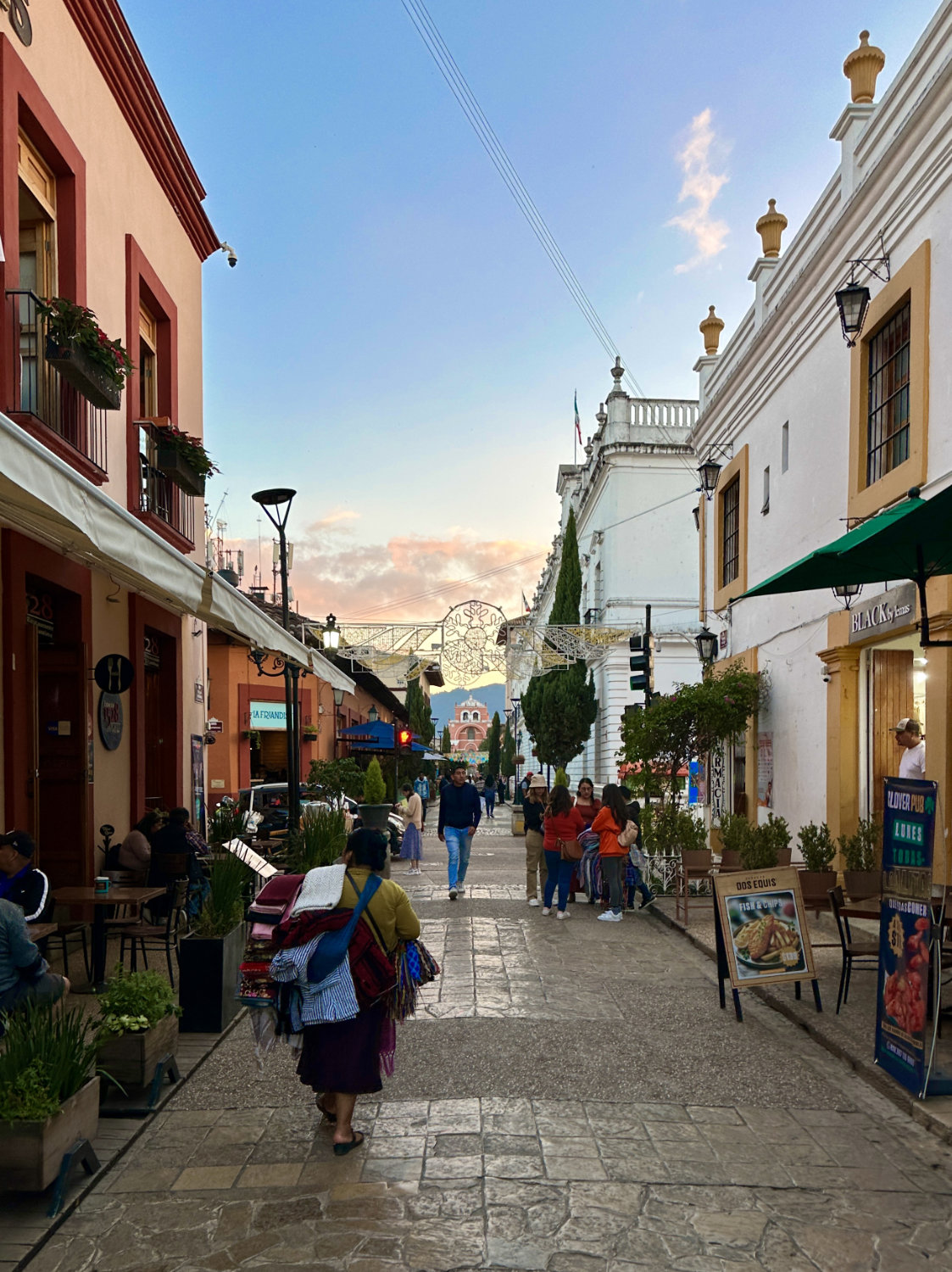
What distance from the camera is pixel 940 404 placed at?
372 inches

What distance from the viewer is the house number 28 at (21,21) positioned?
791 cm

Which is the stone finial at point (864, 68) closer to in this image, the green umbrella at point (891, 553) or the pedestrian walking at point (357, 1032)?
the green umbrella at point (891, 553)

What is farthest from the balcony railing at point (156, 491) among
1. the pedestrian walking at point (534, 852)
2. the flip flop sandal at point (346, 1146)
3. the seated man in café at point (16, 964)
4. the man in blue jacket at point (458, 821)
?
the flip flop sandal at point (346, 1146)

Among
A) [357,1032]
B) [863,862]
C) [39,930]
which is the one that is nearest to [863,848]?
[863,862]

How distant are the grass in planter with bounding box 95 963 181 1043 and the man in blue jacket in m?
7.97

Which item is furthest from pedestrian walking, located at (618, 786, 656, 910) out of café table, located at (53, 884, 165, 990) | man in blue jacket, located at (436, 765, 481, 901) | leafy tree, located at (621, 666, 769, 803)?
café table, located at (53, 884, 165, 990)

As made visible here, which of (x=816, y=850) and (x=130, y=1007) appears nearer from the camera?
(x=130, y=1007)

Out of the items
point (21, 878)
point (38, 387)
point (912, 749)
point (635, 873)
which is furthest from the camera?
point (635, 873)

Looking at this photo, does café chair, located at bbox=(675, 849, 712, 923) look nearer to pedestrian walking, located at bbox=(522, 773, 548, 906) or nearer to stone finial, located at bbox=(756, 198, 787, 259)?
pedestrian walking, located at bbox=(522, 773, 548, 906)

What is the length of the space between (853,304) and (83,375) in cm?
743

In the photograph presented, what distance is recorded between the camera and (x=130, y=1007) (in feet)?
17.8

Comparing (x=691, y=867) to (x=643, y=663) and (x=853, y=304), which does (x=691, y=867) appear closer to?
(x=853, y=304)

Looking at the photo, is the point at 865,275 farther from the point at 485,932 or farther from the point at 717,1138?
the point at 717,1138

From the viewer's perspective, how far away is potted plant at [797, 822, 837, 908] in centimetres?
908
